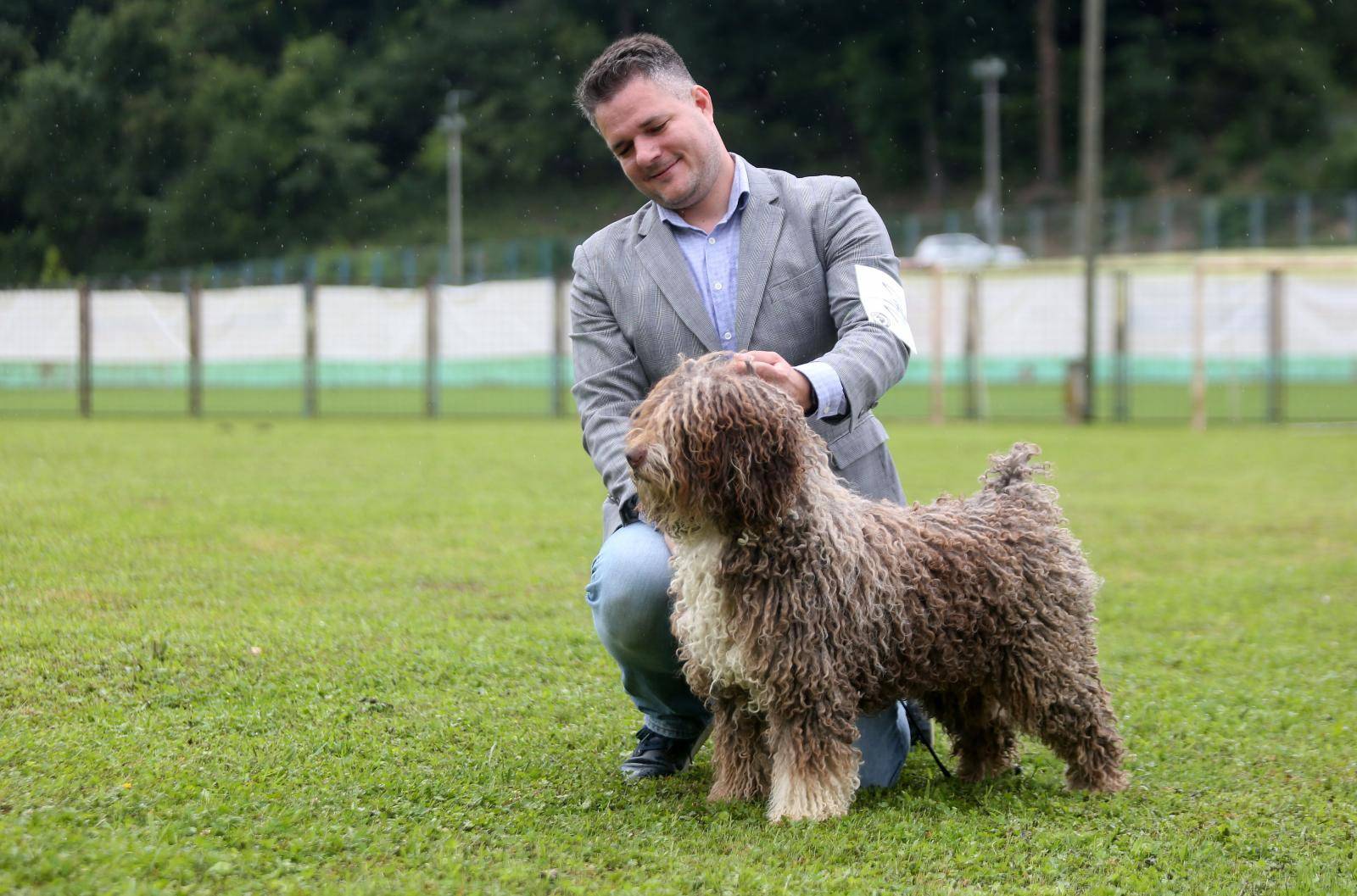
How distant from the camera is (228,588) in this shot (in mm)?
6129

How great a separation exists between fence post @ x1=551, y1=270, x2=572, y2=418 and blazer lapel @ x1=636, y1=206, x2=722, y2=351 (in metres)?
15.3

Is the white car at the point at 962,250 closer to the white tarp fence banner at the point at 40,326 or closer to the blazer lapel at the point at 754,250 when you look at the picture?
the white tarp fence banner at the point at 40,326

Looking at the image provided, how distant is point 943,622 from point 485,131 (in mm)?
46964

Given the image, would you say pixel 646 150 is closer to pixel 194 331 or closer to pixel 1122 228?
pixel 194 331

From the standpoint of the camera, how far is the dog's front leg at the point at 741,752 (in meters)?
3.80

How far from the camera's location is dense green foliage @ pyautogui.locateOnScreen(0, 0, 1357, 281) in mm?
35281

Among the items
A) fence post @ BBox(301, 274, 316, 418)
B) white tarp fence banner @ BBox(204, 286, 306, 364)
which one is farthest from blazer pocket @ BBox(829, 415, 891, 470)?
white tarp fence banner @ BBox(204, 286, 306, 364)

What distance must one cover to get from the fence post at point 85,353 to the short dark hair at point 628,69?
652 inches

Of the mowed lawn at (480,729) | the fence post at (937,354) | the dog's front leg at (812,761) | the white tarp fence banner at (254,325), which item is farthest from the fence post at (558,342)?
the dog's front leg at (812,761)

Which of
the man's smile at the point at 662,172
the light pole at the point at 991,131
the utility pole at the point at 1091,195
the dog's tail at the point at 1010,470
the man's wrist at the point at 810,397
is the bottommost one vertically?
the dog's tail at the point at 1010,470

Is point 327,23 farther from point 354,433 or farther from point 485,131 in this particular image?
point 354,433

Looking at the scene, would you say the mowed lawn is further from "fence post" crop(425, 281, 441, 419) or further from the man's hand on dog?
"fence post" crop(425, 281, 441, 419)

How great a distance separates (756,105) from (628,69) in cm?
4850

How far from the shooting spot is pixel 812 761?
11.7 feet
